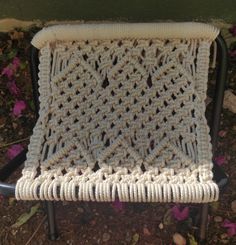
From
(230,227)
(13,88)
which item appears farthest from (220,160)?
(13,88)

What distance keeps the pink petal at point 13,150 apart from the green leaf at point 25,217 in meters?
0.24

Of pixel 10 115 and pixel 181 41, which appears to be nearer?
pixel 181 41

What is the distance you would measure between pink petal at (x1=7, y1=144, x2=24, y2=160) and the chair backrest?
0.61m

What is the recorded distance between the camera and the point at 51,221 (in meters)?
1.93

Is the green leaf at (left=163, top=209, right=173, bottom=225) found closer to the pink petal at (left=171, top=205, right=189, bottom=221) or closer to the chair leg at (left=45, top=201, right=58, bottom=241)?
the pink petal at (left=171, top=205, right=189, bottom=221)

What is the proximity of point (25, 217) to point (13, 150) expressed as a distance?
11.3 inches

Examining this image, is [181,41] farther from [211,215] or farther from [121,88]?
[211,215]

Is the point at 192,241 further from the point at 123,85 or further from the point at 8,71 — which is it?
the point at 8,71

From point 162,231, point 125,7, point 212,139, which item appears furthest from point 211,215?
point 125,7

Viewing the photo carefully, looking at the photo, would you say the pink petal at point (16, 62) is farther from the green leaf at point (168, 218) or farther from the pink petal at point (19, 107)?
the green leaf at point (168, 218)

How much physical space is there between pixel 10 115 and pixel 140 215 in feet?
2.31

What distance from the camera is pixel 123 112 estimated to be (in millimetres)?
1604

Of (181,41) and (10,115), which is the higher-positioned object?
(181,41)

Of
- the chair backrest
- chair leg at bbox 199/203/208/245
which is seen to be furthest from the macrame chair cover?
chair leg at bbox 199/203/208/245
